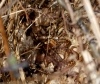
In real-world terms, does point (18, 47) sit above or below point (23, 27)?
below

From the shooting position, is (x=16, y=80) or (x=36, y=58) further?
(x=36, y=58)

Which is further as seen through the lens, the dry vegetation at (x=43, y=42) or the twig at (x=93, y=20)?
the dry vegetation at (x=43, y=42)

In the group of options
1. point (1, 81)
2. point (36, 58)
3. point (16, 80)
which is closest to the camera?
point (16, 80)

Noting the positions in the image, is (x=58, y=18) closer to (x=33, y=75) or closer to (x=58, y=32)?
(x=58, y=32)

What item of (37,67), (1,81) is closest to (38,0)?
(37,67)

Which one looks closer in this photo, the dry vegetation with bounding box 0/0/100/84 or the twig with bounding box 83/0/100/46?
the twig with bounding box 83/0/100/46

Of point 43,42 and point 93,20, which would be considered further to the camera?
point 43,42

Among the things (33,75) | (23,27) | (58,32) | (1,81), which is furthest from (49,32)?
(1,81)

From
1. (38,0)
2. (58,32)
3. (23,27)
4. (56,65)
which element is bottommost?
(56,65)

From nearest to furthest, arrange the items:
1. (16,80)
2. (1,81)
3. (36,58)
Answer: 1. (16,80)
2. (1,81)
3. (36,58)

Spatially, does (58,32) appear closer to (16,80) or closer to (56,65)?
(56,65)
